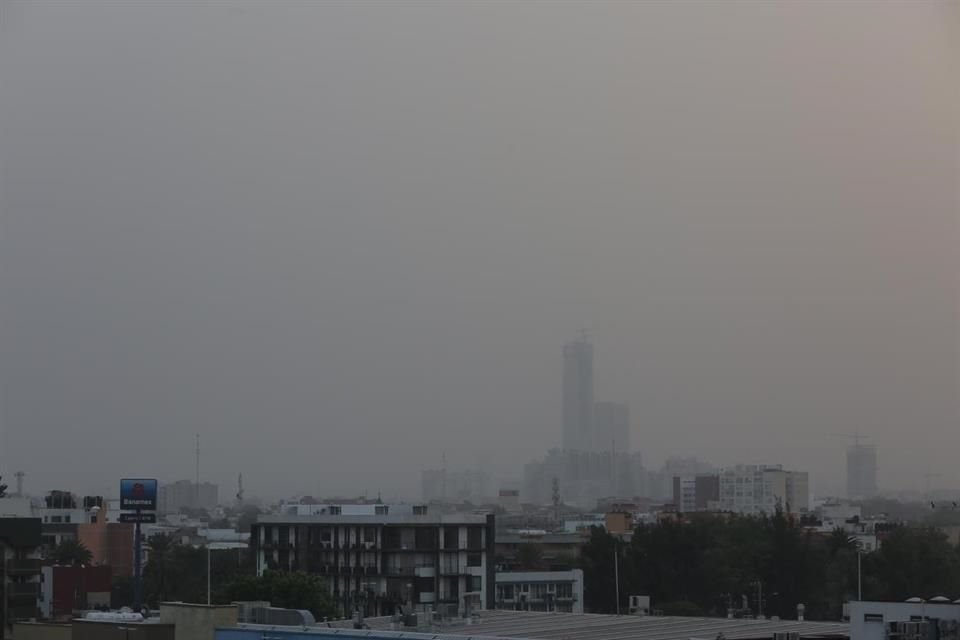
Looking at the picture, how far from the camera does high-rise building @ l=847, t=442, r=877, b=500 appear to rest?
4963 inches

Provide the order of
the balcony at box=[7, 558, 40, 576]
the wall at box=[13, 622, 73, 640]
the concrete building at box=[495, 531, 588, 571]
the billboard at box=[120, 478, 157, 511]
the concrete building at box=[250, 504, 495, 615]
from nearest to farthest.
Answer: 1. the wall at box=[13, 622, 73, 640]
2. the billboard at box=[120, 478, 157, 511]
3. the balcony at box=[7, 558, 40, 576]
4. the concrete building at box=[250, 504, 495, 615]
5. the concrete building at box=[495, 531, 588, 571]

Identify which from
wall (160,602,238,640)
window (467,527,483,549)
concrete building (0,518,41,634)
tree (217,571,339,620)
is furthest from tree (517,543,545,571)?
wall (160,602,238,640)

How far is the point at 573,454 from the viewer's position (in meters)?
152

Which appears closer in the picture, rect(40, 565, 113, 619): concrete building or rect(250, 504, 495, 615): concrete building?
rect(250, 504, 495, 615): concrete building

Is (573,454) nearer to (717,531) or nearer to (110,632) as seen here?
(717,531)

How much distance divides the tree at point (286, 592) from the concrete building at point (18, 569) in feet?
17.6

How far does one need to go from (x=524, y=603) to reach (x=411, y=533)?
5.33 metres

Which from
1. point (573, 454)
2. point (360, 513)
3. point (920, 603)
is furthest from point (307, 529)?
point (573, 454)

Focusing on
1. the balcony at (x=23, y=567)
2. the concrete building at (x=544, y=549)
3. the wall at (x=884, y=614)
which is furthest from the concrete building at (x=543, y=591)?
the wall at (x=884, y=614)

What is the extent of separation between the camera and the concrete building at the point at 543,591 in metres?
47.3

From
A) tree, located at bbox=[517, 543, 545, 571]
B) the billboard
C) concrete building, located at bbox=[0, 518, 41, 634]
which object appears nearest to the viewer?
the billboard

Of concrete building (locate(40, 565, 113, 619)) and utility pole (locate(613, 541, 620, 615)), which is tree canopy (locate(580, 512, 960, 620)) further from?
concrete building (locate(40, 565, 113, 619))

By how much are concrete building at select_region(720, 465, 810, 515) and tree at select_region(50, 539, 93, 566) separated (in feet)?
215

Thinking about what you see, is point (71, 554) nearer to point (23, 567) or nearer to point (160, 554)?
point (160, 554)
